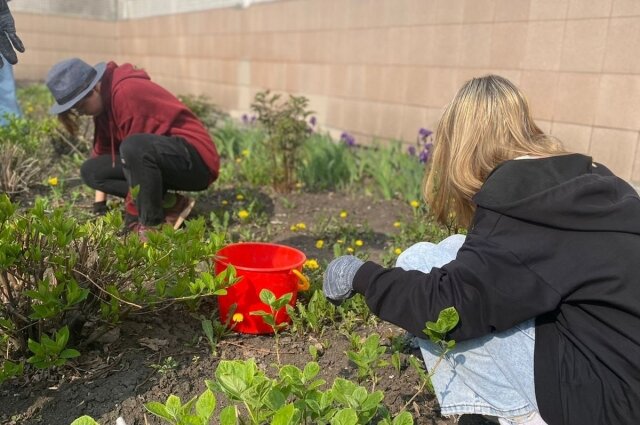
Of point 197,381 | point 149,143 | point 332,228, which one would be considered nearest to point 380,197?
point 332,228

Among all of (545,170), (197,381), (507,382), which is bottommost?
(197,381)

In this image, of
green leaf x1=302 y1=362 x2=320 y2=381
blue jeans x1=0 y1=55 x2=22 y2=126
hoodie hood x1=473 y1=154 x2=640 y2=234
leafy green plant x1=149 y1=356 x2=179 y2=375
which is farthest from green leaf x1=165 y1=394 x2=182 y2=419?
blue jeans x1=0 y1=55 x2=22 y2=126

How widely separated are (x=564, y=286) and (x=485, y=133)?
0.50m

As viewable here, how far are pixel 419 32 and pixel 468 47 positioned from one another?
56 centimetres

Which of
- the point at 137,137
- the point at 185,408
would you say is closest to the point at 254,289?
the point at 185,408

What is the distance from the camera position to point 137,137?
3070mm

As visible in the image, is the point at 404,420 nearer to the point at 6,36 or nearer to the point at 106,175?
the point at 6,36

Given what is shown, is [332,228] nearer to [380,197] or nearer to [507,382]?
[380,197]

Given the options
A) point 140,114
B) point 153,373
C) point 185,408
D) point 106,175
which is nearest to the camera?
point 185,408

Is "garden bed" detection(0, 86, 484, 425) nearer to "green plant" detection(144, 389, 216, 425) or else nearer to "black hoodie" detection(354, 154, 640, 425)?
"green plant" detection(144, 389, 216, 425)

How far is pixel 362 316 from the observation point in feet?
7.97

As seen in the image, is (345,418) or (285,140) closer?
(345,418)

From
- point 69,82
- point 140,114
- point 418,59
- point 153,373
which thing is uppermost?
point 418,59

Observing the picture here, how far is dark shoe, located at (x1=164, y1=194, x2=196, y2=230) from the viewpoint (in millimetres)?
3358
